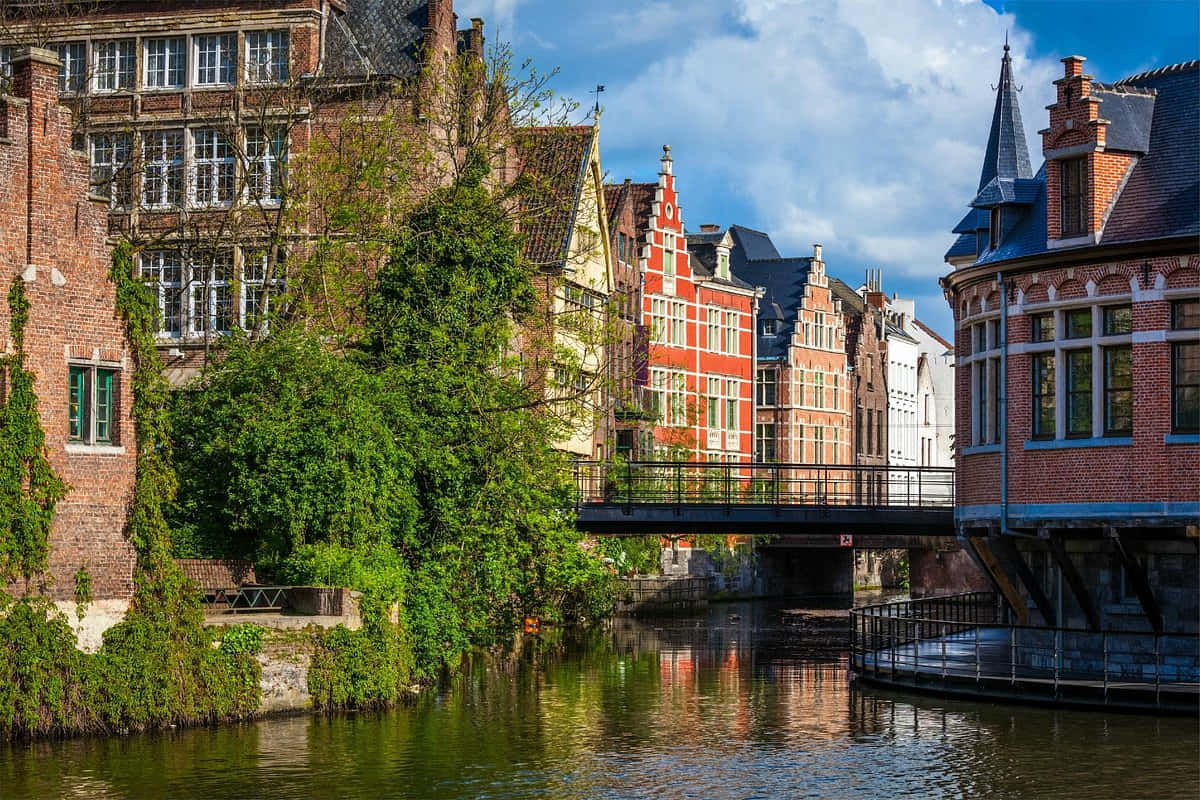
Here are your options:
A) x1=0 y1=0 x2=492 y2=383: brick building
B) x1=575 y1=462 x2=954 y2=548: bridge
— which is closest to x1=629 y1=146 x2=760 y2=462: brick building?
x1=575 y1=462 x2=954 y2=548: bridge

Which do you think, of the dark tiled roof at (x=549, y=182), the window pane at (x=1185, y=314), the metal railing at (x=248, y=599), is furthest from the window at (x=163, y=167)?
the window pane at (x=1185, y=314)

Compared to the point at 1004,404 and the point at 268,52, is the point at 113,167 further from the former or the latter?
the point at 1004,404

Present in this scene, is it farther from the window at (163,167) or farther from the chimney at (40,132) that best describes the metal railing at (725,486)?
the chimney at (40,132)

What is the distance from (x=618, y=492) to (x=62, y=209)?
19679 millimetres

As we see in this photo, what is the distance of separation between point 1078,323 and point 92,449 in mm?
15668

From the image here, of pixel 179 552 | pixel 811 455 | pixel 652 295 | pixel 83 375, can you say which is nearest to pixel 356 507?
pixel 179 552

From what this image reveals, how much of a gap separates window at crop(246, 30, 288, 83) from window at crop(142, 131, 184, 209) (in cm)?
244

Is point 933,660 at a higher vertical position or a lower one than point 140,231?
lower

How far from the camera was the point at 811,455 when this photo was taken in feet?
271

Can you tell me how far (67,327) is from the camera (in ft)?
88.6

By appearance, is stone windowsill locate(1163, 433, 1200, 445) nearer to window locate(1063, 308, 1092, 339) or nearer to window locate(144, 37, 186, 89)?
window locate(1063, 308, 1092, 339)

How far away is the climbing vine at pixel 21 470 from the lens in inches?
1017

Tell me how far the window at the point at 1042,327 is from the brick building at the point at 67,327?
14.7 metres

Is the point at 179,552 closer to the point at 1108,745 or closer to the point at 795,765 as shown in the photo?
the point at 795,765
